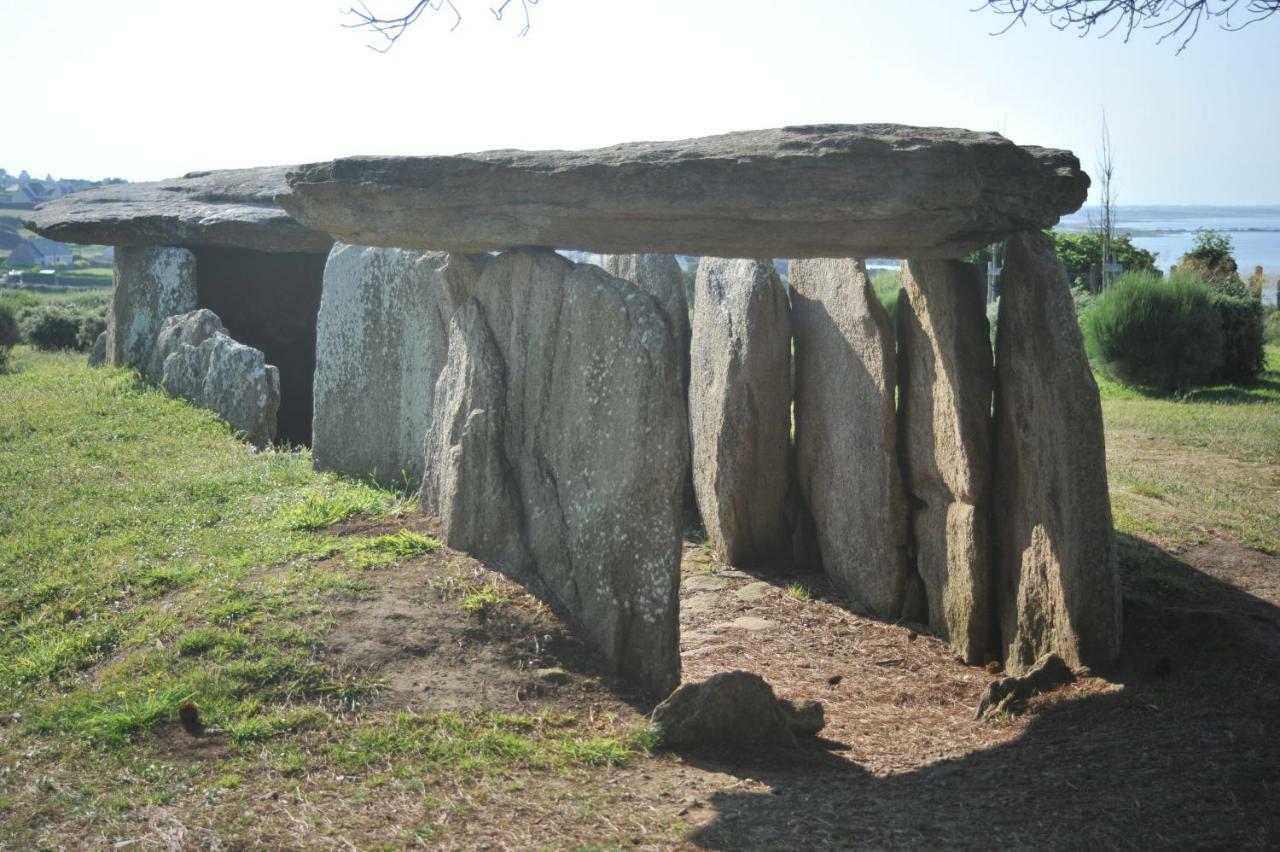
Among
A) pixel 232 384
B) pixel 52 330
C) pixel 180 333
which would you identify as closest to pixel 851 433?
pixel 232 384

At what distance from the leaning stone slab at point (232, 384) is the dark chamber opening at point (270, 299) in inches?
59.5

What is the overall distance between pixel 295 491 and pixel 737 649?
335cm

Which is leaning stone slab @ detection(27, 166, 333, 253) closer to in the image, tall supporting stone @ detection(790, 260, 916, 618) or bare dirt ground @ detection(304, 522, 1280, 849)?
tall supporting stone @ detection(790, 260, 916, 618)

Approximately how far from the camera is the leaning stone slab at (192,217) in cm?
1373

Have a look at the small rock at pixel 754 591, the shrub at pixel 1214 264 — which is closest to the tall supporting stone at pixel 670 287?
the small rock at pixel 754 591

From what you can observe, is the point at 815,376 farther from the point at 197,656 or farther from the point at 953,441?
the point at 197,656

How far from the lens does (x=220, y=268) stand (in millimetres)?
14703

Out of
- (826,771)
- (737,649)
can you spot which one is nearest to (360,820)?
(826,771)

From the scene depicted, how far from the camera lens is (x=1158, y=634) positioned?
7633 millimetres

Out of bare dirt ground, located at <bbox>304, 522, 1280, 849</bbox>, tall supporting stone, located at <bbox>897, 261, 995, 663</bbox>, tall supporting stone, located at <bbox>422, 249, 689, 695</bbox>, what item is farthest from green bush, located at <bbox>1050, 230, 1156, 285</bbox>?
tall supporting stone, located at <bbox>422, 249, 689, 695</bbox>

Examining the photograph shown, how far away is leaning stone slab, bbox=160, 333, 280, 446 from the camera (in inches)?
461

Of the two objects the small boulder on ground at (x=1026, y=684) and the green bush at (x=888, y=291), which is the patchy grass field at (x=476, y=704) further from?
the green bush at (x=888, y=291)

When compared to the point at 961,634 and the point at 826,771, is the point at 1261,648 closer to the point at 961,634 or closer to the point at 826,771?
the point at 961,634

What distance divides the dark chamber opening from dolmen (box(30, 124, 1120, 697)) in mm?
5174
